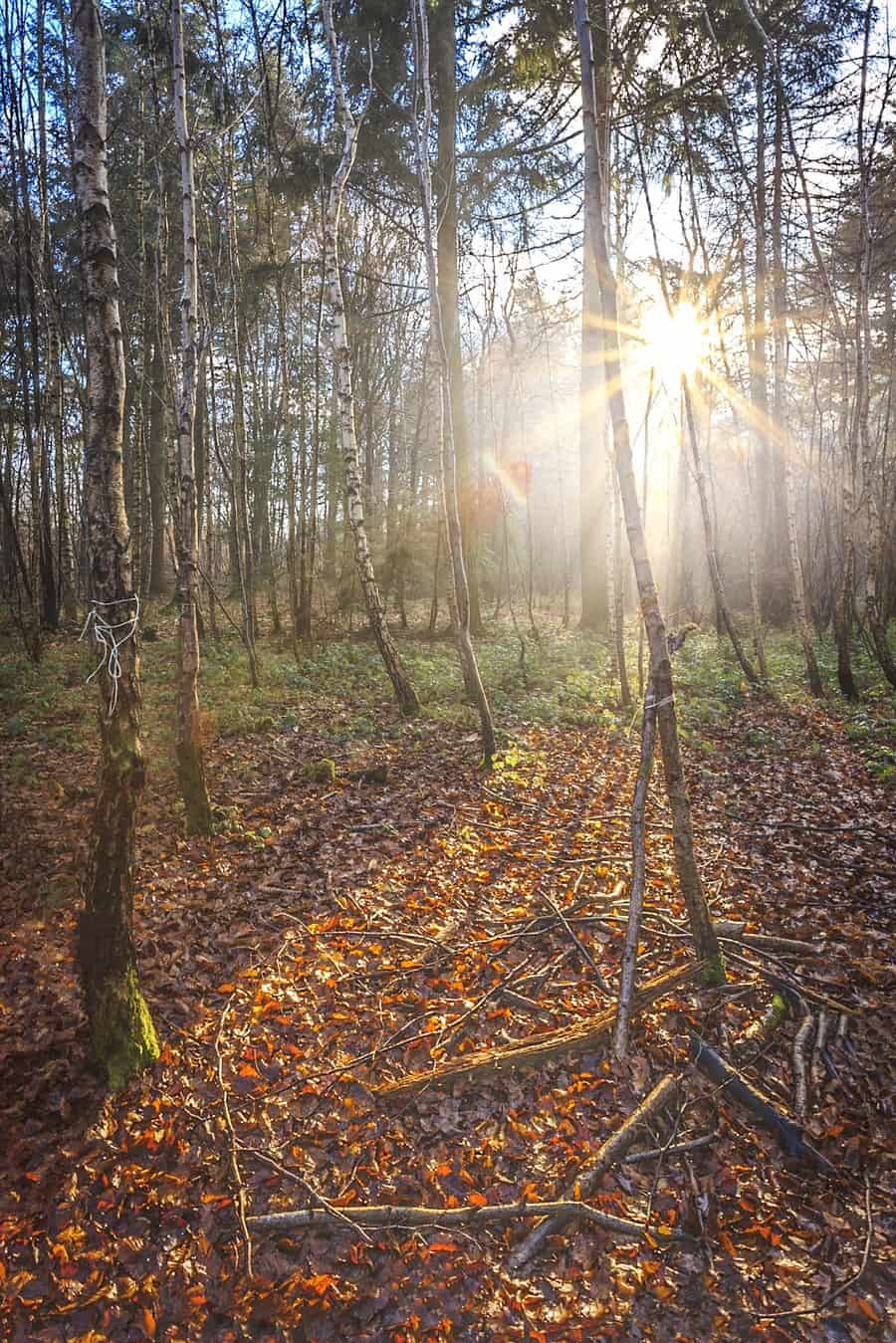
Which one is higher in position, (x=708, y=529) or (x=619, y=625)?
(x=708, y=529)

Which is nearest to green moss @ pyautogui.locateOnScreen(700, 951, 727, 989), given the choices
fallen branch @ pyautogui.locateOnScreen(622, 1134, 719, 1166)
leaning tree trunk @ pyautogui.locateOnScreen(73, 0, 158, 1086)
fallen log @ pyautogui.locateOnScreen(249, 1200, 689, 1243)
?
fallen branch @ pyautogui.locateOnScreen(622, 1134, 719, 1166)

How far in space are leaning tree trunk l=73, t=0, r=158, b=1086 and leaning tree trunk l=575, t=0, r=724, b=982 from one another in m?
2.65

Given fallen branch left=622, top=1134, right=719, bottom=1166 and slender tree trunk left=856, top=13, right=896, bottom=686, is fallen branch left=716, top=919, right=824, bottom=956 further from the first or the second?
slender tree trunk left=856, top=13, right=896, bottom=686

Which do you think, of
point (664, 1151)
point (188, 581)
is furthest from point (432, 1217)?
point (188, 581)

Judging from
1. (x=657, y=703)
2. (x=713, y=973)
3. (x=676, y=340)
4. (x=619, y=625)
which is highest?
(x=676, y=340)

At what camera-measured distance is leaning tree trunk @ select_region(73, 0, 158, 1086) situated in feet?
10.2

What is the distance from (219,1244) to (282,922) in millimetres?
2082

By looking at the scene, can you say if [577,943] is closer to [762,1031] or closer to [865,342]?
[762,1031]

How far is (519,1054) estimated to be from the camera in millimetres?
3422

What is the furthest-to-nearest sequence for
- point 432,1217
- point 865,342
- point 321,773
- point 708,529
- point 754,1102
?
point 708,529, point 865,342, point 321,773, point 754,1102, point 432,1217

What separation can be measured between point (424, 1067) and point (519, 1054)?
53cm

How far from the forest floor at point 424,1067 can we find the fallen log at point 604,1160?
0.18 ft

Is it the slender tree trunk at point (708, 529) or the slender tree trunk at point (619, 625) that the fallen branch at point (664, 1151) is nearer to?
the slender tree trunk at point (619, 625)

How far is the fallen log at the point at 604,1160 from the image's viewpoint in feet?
8.48
